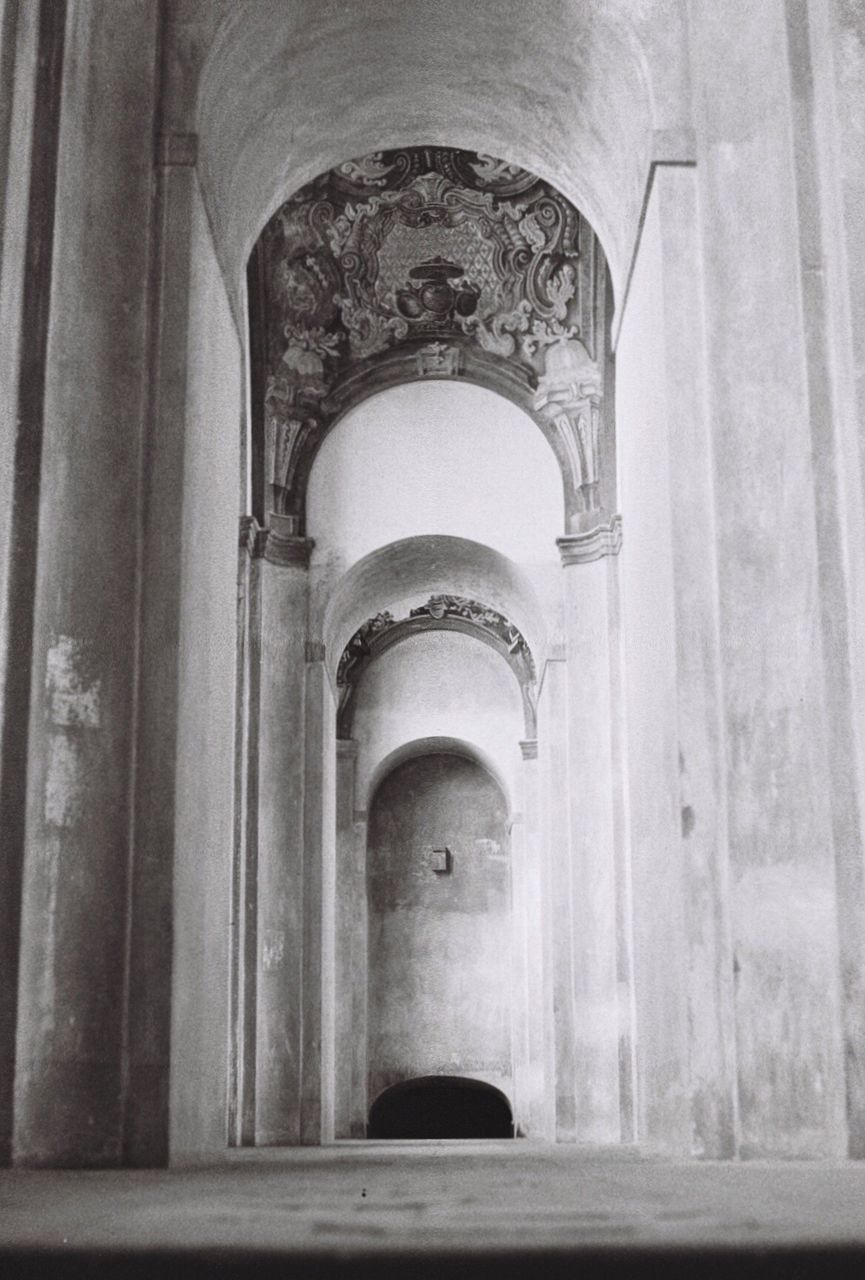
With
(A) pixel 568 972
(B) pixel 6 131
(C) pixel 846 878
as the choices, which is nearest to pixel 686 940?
(C) pixel 846 878

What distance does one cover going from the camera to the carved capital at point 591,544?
12.6 metres

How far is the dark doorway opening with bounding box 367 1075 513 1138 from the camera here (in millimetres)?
22719

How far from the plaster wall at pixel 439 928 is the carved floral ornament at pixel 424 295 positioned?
31.3ft

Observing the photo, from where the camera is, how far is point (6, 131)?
5391mm

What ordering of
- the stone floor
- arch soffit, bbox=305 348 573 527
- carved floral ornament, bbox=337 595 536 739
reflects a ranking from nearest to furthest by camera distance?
the stone floor → arch soffit, bbox=305 348 573 527 → carved floral ornament, bbox=337 595 536 739

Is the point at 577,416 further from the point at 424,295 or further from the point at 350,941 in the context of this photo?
the point at 350,941

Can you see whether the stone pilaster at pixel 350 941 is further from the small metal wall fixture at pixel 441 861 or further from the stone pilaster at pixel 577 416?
the stone pilaster at pixel 577 416

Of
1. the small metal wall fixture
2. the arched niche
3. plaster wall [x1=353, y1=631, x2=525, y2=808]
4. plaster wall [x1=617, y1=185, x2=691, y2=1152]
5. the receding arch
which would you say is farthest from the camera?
the small metal wall fixture

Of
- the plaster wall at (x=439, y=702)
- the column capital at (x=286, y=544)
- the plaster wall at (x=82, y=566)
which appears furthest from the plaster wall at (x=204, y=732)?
the plaster wall at (x=439, y=702)

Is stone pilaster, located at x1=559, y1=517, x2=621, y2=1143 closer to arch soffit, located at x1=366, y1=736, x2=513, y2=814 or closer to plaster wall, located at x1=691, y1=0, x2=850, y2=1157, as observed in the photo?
plaster wall, located at x1=691, y1=0, x2=850, y2=1157

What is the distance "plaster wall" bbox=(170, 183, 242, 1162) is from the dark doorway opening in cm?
1703

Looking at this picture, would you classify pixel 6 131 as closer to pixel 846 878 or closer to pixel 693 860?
Answer: pixel 693 860

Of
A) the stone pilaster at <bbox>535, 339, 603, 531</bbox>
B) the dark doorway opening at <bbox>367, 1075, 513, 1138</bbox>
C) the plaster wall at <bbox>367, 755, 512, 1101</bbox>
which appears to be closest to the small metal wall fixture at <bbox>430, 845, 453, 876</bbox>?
the plaster wall at <bbox>367, 755, 512, 1101</bbox>

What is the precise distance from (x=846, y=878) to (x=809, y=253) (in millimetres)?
2058
